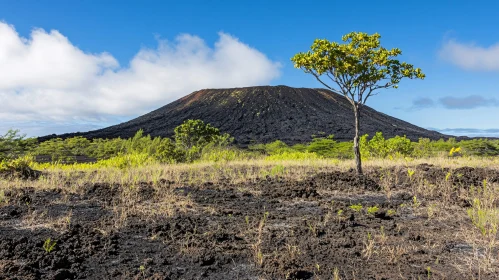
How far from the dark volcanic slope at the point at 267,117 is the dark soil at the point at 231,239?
63.5 metres

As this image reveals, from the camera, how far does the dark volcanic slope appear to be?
82875 millimetres

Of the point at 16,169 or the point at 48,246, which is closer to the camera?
the point at 48,246

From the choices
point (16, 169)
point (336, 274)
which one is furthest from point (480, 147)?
point (336, 274)

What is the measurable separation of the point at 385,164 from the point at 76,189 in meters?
10.1

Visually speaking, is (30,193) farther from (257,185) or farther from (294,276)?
(294,276)

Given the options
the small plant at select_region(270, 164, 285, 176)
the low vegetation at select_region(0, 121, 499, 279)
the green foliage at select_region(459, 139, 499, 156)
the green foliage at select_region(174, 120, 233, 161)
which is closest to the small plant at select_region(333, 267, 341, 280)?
the low vegetation at select_region(0, 121, 499, 279)

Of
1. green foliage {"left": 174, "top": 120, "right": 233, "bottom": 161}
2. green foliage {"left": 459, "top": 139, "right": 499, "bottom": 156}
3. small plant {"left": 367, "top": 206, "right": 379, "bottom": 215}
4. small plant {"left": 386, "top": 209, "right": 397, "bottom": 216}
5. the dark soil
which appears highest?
green foliage {"left": 174, "top": 120, "right": 233, "bottom": 161}

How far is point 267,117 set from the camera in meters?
95.9

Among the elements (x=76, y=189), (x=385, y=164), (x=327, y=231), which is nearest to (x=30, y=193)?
(x=76, y=189)

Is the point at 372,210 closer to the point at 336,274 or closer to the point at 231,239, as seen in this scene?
the point at 231,239

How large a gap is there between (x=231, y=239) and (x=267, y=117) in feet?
298

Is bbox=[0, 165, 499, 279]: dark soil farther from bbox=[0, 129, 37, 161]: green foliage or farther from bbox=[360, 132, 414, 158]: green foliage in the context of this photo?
bbox=[360, 132, 414, 158]: green foliage

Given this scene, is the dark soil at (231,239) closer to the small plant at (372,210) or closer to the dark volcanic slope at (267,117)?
the small plant at (372,210)

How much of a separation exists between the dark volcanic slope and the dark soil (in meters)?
63.5
